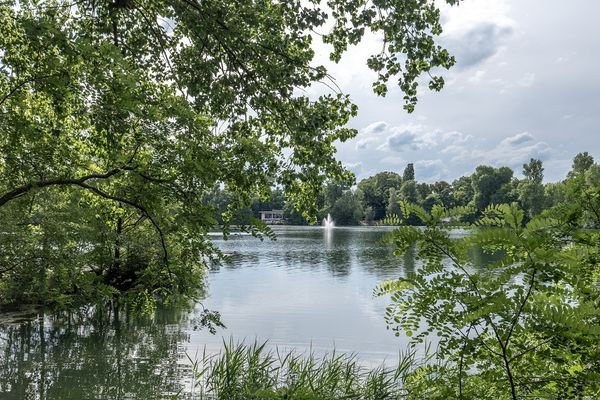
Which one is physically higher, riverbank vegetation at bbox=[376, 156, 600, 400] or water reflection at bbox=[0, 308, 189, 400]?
riverbank vegetation at bbox=[376, 156, 600, 400]

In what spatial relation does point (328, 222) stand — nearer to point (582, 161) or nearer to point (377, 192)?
point (377, 192)

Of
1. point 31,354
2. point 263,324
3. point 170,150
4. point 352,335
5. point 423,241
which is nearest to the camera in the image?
point 423,241

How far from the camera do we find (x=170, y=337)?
42.6ft

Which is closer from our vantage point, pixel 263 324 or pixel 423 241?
pixel 423 241

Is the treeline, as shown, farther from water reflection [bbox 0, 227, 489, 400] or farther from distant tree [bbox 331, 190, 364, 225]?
water reflection [bbox 0, 227, 489, 400]

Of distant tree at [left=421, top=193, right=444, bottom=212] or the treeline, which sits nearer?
distant tree at [left=421, top=193, right=444, bottom=212]

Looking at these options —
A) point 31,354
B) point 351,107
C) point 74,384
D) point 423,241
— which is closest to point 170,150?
point 351,107

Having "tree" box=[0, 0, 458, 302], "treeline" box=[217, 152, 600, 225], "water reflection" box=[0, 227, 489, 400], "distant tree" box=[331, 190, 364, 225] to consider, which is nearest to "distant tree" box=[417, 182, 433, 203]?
"treeline" box=[217, 152, 600, 225]

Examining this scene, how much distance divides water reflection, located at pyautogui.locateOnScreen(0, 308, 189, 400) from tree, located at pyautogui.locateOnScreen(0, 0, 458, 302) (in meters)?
2.90

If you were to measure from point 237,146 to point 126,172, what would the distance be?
1395 millimetres

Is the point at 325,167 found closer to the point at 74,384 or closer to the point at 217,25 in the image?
the point at 217,25

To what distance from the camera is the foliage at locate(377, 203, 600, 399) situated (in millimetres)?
2303

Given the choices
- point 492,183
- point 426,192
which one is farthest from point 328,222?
point 492,183

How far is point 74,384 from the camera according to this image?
29.6ft
